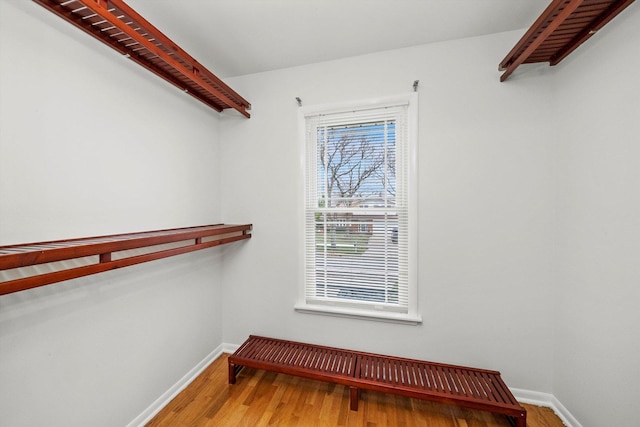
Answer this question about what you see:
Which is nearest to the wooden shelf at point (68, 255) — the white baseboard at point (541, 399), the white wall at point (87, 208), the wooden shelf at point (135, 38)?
the white wall at point (87, 208)

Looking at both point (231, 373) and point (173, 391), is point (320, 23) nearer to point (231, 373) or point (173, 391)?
point (231, 373)

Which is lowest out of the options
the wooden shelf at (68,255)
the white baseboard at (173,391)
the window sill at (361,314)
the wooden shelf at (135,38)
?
the white baseboard at (173,391)

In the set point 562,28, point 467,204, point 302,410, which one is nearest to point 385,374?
point 302,410

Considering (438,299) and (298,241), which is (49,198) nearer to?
(298,241)

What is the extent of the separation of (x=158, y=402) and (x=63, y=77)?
1.96 meters

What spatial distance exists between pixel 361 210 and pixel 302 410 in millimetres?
1442

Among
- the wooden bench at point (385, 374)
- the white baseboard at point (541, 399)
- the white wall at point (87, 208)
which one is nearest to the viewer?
the white wall at point (87, 208)

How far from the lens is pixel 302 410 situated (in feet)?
5.32

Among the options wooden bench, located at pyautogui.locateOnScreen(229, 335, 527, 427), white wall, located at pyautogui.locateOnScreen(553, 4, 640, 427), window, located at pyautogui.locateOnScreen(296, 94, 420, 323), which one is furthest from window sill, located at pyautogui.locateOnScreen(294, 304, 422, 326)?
white wall, located at pyautogui.locateOnScreen(553, 4, 640, 427)

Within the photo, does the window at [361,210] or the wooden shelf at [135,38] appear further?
the window at [361,210]

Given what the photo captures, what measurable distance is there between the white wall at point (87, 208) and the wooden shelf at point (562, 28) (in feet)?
7.34

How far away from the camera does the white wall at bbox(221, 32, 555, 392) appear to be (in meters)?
1.67

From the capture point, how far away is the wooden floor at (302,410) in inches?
60.4

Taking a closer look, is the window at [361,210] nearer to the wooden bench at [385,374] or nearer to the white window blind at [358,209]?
the white window blind at [358,209]
